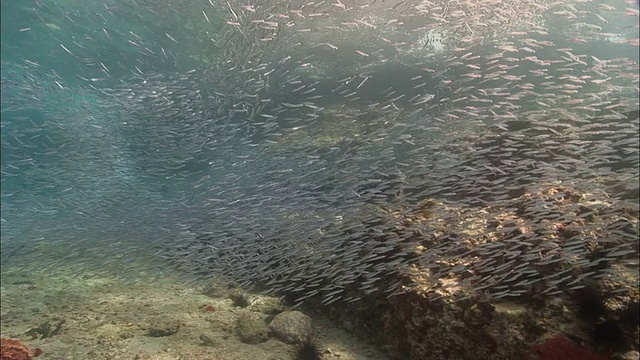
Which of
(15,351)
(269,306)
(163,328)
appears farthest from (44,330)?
(269,306)

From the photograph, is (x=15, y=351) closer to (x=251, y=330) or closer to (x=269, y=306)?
(x=251, y=330)

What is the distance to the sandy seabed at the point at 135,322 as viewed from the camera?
21.2 ft

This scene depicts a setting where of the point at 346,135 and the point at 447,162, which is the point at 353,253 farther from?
the point at 346,135

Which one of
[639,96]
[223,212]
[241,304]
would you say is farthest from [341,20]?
[241,304]

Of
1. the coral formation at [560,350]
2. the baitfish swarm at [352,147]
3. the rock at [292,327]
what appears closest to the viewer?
the coral formation at [560,350]

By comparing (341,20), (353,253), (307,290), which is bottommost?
(307,290)

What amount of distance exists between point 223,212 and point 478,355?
8.02 metres

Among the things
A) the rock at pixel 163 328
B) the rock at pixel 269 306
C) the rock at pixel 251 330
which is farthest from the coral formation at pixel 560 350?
the rock at pixel 163 328

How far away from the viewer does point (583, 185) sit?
606 centimetres

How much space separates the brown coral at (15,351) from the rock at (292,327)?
13.1 ft

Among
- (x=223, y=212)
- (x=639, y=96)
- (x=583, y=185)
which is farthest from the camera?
(x=223, y=212)

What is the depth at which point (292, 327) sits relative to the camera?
23.1 ft

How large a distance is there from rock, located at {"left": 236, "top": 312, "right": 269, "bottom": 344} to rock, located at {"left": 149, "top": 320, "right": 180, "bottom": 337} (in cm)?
119

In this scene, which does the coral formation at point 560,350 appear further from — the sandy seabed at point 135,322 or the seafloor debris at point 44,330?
the seafloor debris at point 44,330
